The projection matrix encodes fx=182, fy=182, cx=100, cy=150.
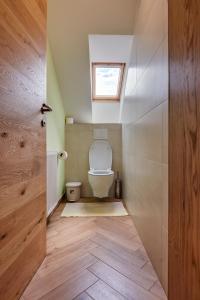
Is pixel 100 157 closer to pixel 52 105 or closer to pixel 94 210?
pixel 94 210

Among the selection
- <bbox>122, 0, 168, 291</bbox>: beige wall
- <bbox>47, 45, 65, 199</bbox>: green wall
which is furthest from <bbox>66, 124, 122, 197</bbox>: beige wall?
<bbox>122, 0, 168, 291</bbox>: beige wall

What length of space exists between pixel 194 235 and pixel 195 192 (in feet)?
0.44

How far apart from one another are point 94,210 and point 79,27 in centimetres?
214

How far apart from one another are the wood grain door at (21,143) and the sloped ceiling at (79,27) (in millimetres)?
714

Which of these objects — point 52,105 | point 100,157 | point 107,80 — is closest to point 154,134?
point 52,105

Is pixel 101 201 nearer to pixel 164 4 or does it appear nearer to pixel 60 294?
pixel 60 294

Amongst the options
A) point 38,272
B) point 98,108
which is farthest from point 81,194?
point 38,272

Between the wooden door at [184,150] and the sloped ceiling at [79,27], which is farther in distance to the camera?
the sloped ceiling at [79,27]

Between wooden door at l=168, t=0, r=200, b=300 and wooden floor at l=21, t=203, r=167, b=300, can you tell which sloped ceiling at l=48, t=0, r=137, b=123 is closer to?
wooden door at l=168, t=0, r=200, b=300

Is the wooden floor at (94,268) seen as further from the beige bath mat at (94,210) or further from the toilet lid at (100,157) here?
the toilet lid at (100,157)

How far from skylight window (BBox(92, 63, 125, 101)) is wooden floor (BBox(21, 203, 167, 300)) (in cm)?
214

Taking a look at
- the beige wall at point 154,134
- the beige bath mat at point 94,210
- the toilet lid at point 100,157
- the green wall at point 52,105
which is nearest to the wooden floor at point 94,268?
the beige wall at point 154,134

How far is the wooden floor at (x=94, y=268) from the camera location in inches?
38.6

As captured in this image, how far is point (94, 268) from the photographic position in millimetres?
1177
